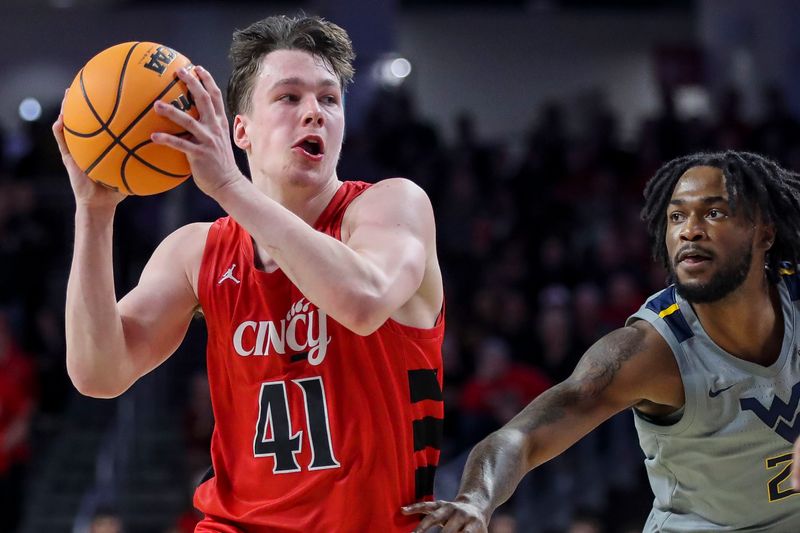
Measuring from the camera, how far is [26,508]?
1048 centimetres

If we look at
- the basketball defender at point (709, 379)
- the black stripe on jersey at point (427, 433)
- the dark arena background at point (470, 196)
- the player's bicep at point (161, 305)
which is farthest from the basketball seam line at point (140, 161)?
the dark arena background at point (470, 196)

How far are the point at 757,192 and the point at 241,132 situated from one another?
1.71 meters

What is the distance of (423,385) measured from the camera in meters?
3.65

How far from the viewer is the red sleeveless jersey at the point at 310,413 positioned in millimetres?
3492

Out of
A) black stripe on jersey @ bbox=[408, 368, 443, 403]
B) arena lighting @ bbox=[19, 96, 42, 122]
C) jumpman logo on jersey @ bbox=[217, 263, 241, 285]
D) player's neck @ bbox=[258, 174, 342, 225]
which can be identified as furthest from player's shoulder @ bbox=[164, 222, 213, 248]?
arena lighting @ bbox=[19, 96, 42, 122]

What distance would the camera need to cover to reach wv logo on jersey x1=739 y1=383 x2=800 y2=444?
12.9ft

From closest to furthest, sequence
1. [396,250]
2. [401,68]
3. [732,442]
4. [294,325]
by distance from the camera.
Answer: [396,250] < [294,325] < [732,442] < [401,68]

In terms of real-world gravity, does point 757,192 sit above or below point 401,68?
below

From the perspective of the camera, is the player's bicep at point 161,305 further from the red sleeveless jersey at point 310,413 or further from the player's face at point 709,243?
the player's face at point 709,243

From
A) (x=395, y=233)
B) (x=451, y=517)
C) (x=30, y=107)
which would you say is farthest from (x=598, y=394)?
(x=30, y=107)

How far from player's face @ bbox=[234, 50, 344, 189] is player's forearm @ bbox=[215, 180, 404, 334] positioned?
42 cm

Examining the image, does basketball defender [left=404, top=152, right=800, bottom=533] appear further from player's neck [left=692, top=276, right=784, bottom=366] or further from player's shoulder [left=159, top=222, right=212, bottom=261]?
player's shoulder [left=159, top=222, right=212, bottom=261]

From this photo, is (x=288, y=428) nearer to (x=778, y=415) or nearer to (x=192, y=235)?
(x=192, y=235)

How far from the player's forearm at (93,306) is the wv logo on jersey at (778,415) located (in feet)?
6.51
